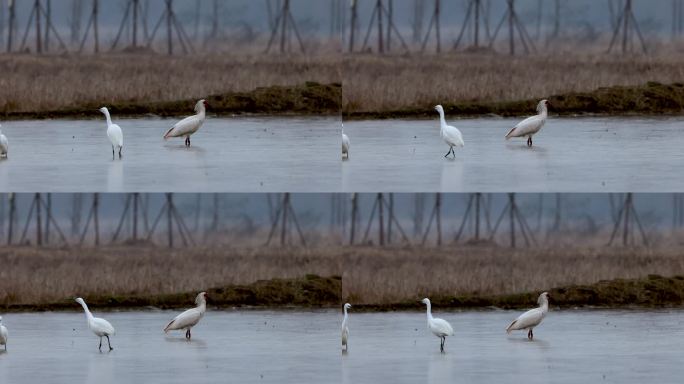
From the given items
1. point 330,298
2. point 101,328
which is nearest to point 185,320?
point 101,328

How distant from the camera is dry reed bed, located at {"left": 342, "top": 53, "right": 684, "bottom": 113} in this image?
1988 centimetres

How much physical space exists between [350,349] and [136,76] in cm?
434

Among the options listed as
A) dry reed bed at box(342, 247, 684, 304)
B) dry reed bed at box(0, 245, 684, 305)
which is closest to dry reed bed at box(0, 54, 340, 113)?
dry reed bed at box(0, 245, 684, 305)

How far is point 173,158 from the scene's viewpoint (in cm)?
1853

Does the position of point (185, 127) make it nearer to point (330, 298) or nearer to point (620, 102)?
point (330, 298)

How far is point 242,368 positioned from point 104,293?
4121mm

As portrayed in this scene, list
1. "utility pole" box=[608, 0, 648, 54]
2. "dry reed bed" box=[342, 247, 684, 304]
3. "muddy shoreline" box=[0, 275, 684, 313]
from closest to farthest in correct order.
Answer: "dry reed bed" box=[342, 247, 684, 304] → "muddy shoreline" box=[0, 275, 684, 313] → "utility pole" box=[608, 0, 648, 54]

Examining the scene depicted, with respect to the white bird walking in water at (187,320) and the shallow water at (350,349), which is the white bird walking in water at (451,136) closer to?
the shallow water at (350,349)

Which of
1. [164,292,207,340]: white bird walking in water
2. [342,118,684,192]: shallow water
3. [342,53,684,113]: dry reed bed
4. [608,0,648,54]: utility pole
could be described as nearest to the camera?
[342,118,684,192]: shallow water

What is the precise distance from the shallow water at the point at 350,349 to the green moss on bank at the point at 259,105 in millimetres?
2117

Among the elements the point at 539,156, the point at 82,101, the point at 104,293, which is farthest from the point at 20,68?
the point at 539,156

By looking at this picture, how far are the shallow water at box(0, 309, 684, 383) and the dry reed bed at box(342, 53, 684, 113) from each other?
225cm

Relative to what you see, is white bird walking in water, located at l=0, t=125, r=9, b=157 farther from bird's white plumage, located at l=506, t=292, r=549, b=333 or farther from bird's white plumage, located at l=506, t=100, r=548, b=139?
bird's white plumage, located at l=506, t=292, r=549, b=333

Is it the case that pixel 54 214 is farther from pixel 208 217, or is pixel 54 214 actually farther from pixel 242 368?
pixel 242 368
